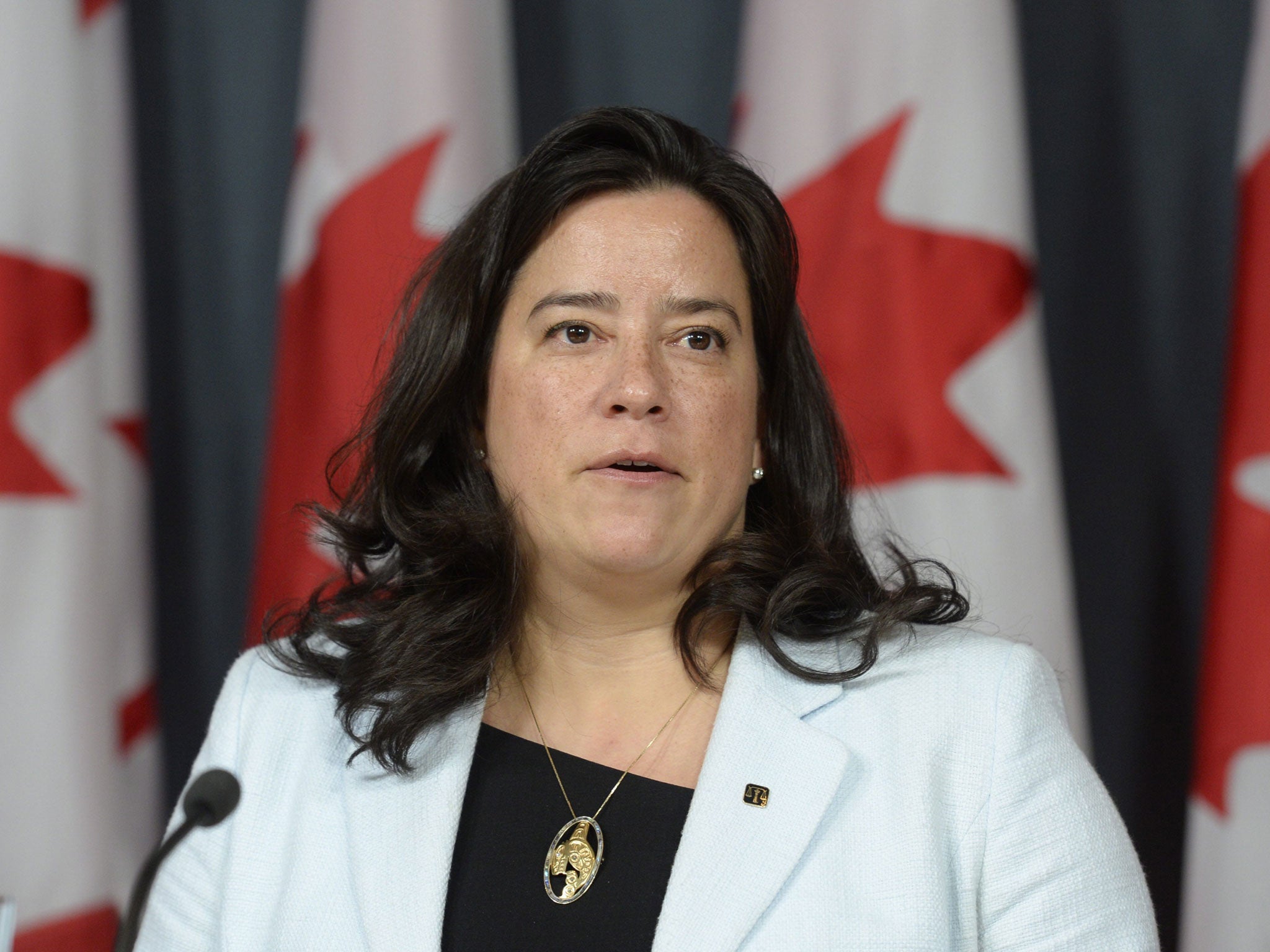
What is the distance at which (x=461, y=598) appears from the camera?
74.4 inches

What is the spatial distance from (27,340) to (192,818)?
1.65 metres

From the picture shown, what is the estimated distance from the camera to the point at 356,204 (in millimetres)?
2541

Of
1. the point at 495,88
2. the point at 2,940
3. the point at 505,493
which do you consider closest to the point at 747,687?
the point at 505,493

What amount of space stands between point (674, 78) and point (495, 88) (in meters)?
0.54

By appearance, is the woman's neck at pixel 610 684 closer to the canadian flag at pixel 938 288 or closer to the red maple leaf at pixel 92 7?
the canadian flag at pixel 938 288

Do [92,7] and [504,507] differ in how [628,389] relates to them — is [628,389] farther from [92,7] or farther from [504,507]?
[92,7]

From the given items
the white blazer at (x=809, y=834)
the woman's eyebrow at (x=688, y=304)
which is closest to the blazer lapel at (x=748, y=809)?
the white blazer at (x=809, y=834)

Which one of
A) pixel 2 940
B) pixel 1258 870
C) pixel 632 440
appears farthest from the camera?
pixel 1258 870

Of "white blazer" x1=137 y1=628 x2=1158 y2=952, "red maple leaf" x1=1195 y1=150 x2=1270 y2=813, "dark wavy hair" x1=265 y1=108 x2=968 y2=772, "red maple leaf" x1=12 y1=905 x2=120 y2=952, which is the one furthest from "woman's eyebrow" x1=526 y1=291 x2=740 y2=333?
"red maple leaf" x1=12 y1=905 x2=120 y2=952

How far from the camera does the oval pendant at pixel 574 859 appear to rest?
1601 mm

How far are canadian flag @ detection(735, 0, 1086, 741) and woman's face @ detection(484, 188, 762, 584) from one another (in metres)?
0.64

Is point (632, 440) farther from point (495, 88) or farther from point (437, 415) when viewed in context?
point (495, 88)

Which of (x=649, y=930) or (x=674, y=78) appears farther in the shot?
(x=674, y=78)

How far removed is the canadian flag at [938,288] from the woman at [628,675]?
47cm
